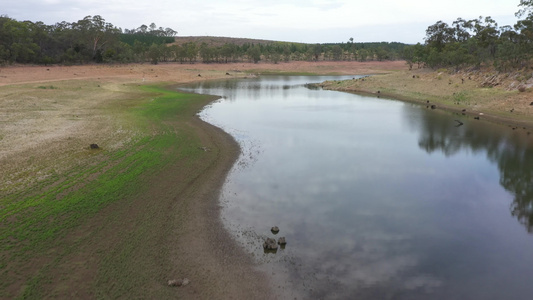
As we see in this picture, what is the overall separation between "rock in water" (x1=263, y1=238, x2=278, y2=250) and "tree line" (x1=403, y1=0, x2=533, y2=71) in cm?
4793

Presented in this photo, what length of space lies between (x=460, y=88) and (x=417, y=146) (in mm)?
29906

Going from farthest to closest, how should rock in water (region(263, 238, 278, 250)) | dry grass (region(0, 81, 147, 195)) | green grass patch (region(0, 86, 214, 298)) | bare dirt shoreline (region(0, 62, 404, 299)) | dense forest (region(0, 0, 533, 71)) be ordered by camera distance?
1. dense forest (region(0, 0, 533, 71))
2. dry grass (region(0, 81, 147, 195))
3. rock in water (region(263, 238, 278, 250))
4. green grass patch (region(0, 86, 214, 298))
5. bare dirt shoreline (region(0, 62, 404, 299))

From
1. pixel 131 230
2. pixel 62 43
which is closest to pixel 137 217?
pixel 131 230

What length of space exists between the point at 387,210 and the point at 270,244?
6.02 metres

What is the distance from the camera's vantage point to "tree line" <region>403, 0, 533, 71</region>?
4641 cm

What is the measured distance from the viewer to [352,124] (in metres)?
33.5

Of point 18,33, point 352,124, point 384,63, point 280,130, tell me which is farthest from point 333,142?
point 384,63

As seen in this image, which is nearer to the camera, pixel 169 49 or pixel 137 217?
pixel 137 217

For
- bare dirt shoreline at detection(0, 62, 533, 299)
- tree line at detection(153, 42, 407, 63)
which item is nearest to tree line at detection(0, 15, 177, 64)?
tree line at detection(153, 42, 407, 63)

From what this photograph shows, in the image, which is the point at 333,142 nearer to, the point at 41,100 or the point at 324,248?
the point at 324,248

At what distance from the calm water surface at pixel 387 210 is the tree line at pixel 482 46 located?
22151 mm

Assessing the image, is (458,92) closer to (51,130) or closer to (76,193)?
(51,130)

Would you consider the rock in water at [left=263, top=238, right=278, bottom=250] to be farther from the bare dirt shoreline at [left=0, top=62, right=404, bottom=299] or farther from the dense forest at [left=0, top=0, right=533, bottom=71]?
the dense forest at [left=0, top=0, right=533, bottom=71]

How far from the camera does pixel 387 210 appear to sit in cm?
1539
